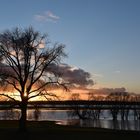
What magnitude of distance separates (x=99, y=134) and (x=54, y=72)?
11.9 m

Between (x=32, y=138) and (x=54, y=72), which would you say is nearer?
(x=32, y=138)

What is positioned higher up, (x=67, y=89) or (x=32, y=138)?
(x=67, y=89)

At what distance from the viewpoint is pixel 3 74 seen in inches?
2355

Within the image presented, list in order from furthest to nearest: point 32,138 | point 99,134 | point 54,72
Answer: point 54,72 < point 99,134 < point 32,138

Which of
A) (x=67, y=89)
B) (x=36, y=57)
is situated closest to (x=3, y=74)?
(x=36, y=57)

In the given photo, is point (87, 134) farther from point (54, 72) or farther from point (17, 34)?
point (17, 34)

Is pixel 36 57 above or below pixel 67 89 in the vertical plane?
above

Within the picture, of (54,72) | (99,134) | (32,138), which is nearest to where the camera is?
(32,138)

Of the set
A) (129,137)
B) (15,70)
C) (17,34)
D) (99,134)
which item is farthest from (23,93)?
(129,137)

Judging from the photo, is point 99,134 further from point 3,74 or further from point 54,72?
point 3,74

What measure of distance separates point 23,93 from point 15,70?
12.3 feet

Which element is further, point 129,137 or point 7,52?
point 7,52

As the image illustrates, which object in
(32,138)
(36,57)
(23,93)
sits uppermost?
(36,57)

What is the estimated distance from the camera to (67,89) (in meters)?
61.5
